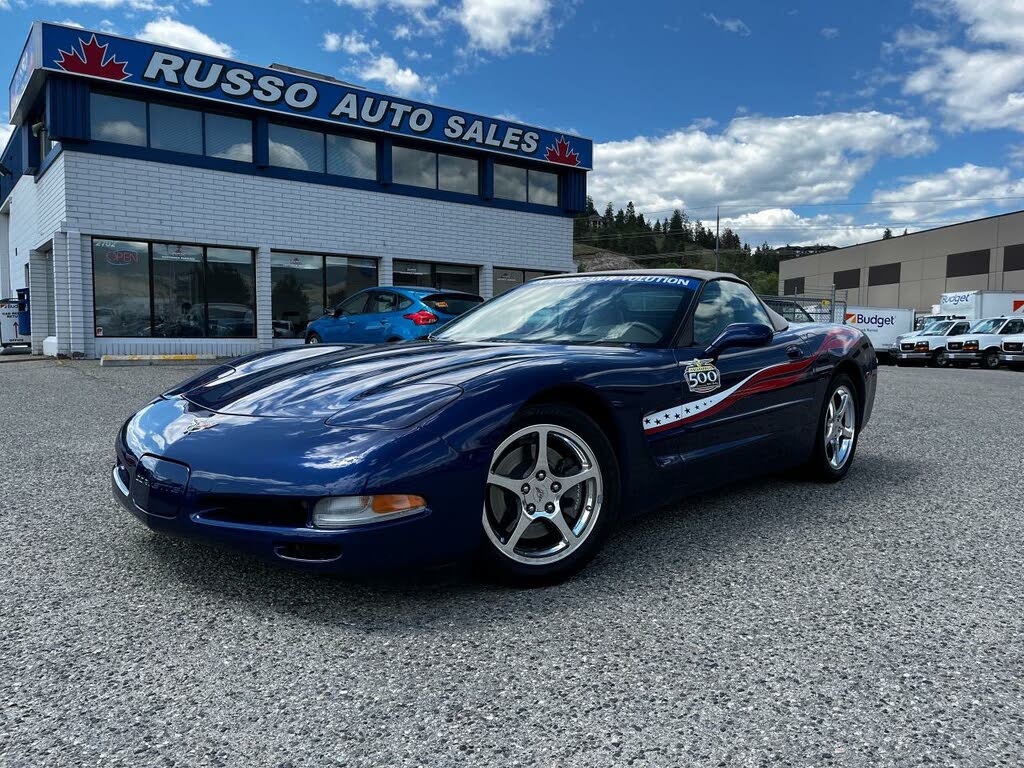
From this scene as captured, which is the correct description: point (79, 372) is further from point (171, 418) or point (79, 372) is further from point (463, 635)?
point (463, 635)

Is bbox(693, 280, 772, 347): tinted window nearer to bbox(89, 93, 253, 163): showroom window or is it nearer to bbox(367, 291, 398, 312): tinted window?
bbox(367, 291, 398, 312): tinted window

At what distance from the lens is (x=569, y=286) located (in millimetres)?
3791

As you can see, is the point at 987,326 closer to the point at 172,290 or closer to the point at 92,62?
the point at 172,290

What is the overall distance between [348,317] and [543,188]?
12.6 meters

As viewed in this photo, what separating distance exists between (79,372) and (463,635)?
11.4m

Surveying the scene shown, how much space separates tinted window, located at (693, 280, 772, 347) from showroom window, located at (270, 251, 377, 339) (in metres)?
15.1

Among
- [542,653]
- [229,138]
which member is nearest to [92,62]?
[229,138]

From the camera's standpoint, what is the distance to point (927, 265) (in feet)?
171

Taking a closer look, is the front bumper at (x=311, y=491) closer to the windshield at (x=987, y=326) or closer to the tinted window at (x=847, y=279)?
the windshield at (x=987, y=326)

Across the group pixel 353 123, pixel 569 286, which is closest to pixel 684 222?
pixel 353 123

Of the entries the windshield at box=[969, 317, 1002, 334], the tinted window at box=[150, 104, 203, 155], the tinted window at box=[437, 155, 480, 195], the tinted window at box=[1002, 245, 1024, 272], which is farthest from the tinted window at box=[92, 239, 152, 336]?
the tinted window at box=[1002, 245, 1024, 272]

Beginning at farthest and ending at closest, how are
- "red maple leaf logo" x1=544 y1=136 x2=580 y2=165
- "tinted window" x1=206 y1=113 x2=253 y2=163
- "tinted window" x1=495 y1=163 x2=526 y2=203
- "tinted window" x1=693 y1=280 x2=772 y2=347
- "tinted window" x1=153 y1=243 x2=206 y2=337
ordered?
"red maple leaf logo" x1=544 y1=136 x2=580 y2=165 → "tinted window" x1=495 y1=163 x2=526 y2=203 → "tinted window" x1=206 y1=113 x2=253 y2=163 → "tinted window" x1=153 y1=243 x2=206 y2=337 → "tinted window" x1=693 y1=280 x2=772 y2=347

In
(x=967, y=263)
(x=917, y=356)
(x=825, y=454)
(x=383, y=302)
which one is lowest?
(x=917, y=356)

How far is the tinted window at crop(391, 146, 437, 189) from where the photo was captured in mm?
19453
